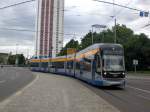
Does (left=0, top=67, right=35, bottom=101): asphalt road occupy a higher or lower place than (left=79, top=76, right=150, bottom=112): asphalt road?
higher

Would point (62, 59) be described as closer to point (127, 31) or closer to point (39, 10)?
point (39, 10)

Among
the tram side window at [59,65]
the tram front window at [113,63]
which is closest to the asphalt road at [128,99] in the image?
the tram front window at [113,63]

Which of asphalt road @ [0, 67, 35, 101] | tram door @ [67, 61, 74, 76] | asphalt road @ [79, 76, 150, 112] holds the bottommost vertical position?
asphalt road @ [79, 76, 150, 112]

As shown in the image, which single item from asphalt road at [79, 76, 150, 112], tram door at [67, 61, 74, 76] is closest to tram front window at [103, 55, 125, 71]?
asphalt road at [79, 76, 150, 112]

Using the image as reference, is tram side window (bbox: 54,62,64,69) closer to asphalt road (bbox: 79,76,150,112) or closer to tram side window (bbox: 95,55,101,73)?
tram side window (bbox: 95,55,101,73)

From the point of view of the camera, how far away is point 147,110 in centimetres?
1252

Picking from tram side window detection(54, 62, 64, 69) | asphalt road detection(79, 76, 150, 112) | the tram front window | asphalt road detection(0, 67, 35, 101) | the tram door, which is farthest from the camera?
tram side window detection(54, 62, 64, 69)

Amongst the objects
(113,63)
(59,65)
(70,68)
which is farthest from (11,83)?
(59,65)

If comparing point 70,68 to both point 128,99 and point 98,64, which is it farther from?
point 128,99

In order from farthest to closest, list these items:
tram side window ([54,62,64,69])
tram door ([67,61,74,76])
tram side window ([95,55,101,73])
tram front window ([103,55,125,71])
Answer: tram side window ([54,62,64,69]) → tram door ([67,61,74,76]) → tram side window ([95,55,101,73]) → tram front window ([103,55,125,71])

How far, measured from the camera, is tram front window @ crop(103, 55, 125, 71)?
22.9 meters

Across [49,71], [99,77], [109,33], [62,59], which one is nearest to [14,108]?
[99,77]

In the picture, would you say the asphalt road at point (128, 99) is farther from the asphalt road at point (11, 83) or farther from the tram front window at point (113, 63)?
the asphalt road at point (11, 83)

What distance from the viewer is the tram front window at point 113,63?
22903 mm
